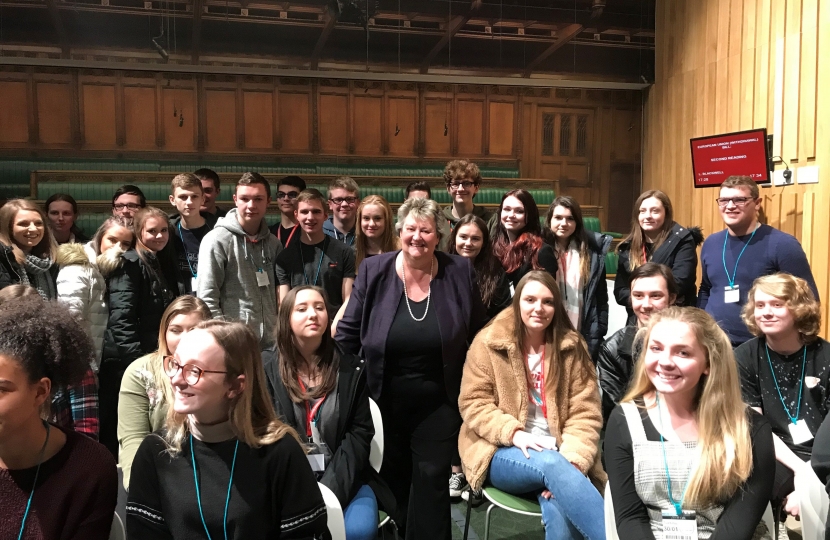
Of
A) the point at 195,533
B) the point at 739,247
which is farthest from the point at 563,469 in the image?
the point at 739,247

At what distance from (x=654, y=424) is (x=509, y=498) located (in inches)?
28.7

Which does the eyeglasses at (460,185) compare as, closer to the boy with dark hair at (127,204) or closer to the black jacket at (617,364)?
the black jacket at (617,364)

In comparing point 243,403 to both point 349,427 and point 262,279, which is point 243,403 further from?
point 262,279

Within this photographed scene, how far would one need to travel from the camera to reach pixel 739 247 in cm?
349

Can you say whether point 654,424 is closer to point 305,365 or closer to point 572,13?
point 305,365

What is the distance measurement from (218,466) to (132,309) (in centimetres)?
164

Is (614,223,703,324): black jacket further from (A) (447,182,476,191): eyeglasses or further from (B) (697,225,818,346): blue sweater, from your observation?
(A) (447,182,476,191): eyeglasses

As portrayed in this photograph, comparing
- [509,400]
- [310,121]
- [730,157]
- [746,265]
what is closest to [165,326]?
[509,400]

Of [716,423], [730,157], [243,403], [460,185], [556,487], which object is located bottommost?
[556,487]

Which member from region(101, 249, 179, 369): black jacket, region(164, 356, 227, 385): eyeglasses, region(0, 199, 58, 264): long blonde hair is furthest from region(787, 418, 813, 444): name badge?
region(0, 199, 58, 264): long blonde hair

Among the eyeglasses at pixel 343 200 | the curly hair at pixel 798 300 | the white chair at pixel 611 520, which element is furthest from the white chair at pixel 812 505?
the eyeglasses at pixel 343 200

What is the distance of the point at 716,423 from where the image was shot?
1.80m

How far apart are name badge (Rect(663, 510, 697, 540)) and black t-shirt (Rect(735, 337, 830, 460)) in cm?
84

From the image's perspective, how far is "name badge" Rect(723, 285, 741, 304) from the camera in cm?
342
